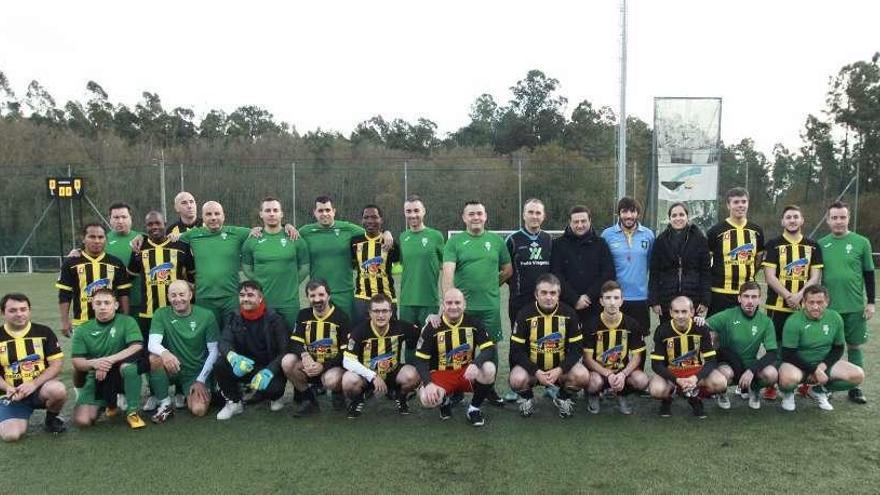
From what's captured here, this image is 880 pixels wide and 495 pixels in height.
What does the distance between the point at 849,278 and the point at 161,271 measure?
16.4ft

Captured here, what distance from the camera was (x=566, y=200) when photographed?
20.2 meters

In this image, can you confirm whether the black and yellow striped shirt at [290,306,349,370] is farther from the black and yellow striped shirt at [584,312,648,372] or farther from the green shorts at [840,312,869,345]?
the green shorts at [840,312,869,345]

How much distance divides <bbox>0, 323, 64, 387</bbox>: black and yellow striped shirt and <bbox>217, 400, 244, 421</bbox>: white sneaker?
1105 millimetres

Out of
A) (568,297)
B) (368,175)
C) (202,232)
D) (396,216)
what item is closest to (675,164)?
(568,297)

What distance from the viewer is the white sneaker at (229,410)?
4.11 m

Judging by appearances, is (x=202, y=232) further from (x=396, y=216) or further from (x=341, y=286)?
(x=396, y=216)

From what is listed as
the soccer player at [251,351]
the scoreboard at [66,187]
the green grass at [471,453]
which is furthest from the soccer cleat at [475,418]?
the scoreboard at [66,187]

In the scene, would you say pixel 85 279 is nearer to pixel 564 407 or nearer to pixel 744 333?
pixel 564 407

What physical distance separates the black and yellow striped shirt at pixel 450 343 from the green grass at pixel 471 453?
1.19 ft

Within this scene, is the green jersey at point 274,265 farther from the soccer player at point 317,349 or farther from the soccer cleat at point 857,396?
the soccer cleat at point 857,396

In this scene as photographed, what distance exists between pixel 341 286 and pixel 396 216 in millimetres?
15430

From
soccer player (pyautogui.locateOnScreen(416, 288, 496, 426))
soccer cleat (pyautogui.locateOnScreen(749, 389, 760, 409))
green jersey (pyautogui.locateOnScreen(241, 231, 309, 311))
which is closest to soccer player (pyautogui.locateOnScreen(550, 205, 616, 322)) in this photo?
soccer player (pyautogui.locateOnScreen(416, 288, 496, 426))

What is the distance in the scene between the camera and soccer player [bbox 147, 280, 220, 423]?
417 centimetres

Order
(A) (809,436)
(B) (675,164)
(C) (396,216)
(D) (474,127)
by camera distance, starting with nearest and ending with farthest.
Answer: (A) (809,436)
(B) (675,164)
(C) (396,216)
(D) (474,127)
